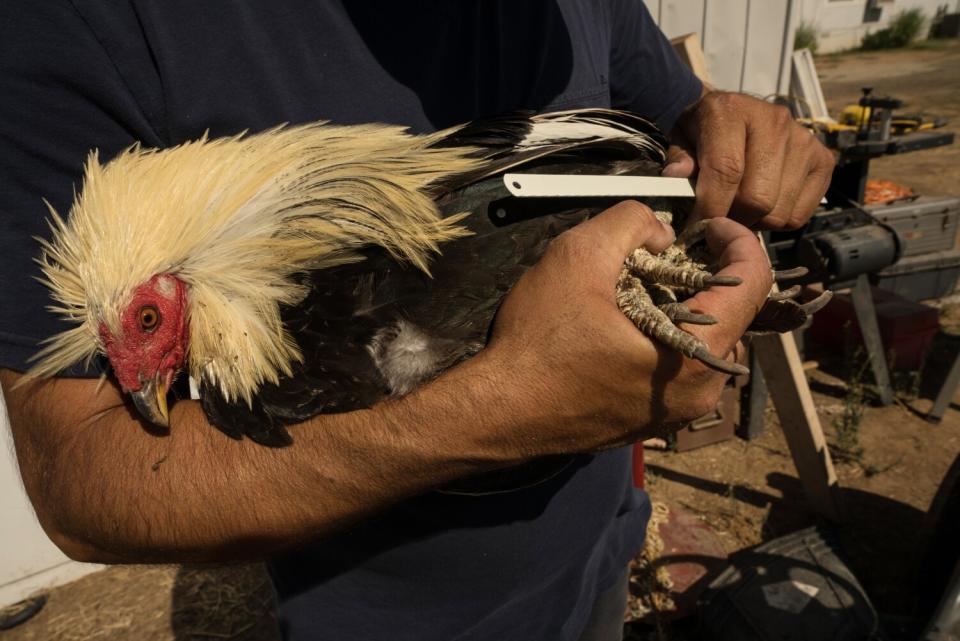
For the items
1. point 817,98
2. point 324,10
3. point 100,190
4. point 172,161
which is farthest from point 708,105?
point 817,98

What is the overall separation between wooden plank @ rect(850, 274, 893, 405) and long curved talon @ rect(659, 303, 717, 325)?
3877 mm

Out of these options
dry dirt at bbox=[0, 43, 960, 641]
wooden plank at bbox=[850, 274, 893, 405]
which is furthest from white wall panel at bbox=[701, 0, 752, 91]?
dry dirt at bbox=[0, 43, 960, 641]

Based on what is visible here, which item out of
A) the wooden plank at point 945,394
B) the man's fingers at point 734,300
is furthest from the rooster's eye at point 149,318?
the wooden plank at point 945,394

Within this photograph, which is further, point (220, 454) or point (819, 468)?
point (819, 468)

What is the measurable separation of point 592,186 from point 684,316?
1.14 feet

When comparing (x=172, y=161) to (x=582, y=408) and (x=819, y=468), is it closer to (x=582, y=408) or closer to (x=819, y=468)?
(x=582, y=408)

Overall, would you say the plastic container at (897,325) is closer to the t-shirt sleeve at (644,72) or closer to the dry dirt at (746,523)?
the dry dirt at (746,523)

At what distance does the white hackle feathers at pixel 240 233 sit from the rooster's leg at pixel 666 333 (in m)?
0.39

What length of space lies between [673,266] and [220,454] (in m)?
0.99

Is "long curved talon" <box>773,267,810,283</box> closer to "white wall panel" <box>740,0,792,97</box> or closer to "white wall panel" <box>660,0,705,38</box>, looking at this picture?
"white wall panel" <box>660,0,705,38</box>

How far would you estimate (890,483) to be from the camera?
4.14 meters

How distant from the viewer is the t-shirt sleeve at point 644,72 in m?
1.94

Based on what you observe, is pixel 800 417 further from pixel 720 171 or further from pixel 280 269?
pixel 280 269

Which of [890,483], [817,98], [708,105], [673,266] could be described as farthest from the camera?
[817,98]
